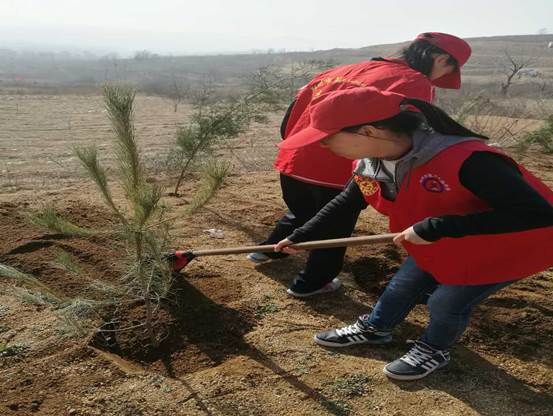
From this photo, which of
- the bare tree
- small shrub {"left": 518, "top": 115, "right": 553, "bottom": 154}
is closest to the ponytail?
small shrub {"left": 518, "top": 115, "right": 553, "bottom": 154}

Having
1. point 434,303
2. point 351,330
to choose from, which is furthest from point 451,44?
point 351,330

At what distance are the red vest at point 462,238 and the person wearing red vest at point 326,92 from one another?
52 centimetres

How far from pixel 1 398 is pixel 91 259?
1116 mm

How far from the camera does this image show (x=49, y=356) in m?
2.16

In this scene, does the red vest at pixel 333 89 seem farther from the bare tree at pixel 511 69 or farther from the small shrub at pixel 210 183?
the bare tree at pixel 511 69

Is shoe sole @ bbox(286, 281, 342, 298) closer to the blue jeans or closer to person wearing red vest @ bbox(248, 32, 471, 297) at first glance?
person wearing red vest @ bbox(248, 32, 471, 297)

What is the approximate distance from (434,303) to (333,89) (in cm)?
102

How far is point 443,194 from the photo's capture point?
5.49 ft

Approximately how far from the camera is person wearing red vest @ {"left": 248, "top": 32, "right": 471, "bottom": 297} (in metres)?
2.14

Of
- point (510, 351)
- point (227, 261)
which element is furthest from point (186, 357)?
point (510, 351)

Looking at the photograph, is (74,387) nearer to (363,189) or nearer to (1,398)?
(1,398)

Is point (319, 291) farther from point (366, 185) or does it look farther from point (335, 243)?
point (366, 185)

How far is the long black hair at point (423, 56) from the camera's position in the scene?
89.4 inches

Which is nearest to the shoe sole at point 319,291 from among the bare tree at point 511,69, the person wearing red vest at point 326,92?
the person wearing red vest at point 326,92
